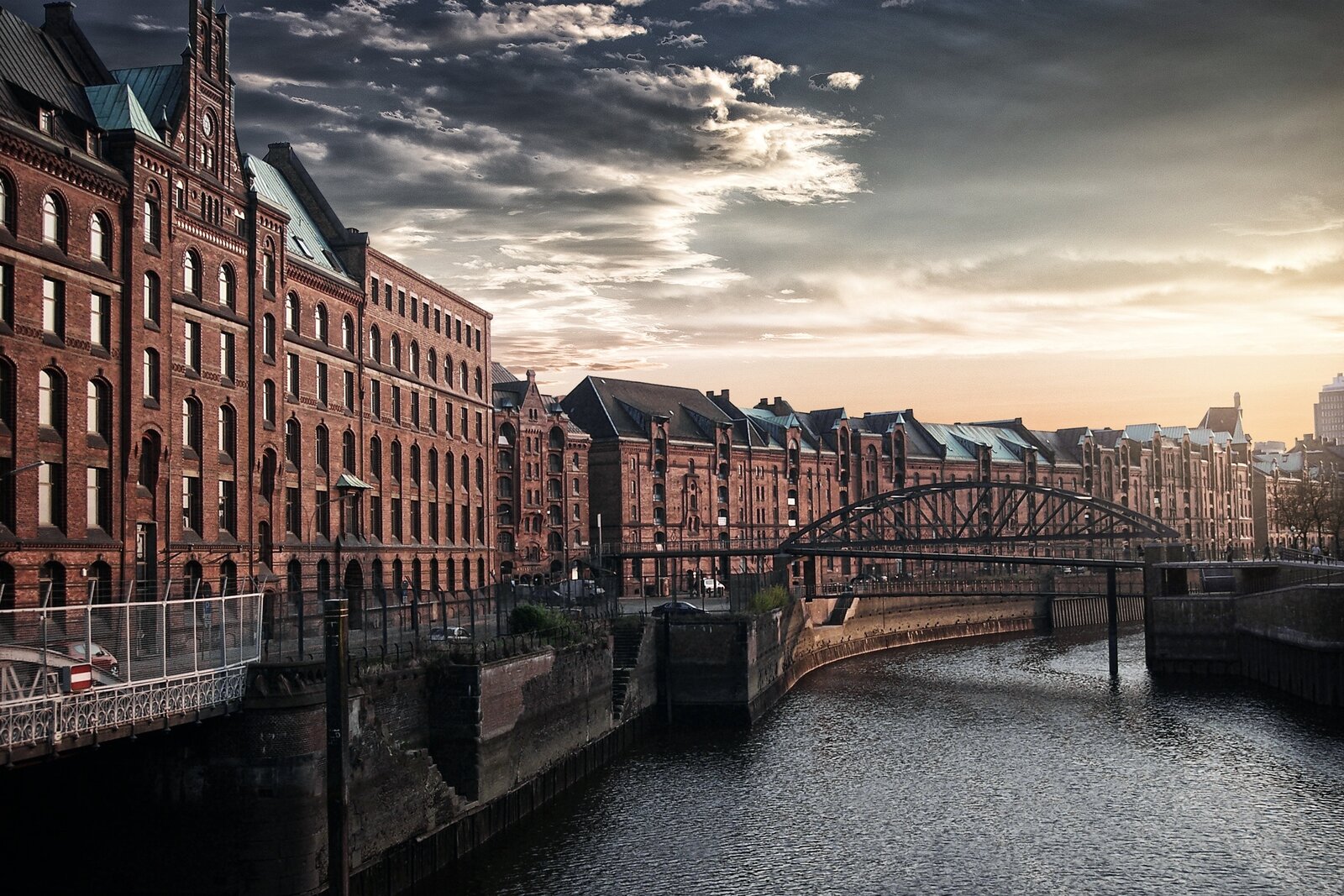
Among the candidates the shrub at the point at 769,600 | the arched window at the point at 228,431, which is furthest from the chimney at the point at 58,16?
the shrub at the point at 769,600

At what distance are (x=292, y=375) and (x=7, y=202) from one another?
20037 millimetres

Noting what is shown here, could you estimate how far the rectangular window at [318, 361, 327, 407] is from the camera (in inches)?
2456

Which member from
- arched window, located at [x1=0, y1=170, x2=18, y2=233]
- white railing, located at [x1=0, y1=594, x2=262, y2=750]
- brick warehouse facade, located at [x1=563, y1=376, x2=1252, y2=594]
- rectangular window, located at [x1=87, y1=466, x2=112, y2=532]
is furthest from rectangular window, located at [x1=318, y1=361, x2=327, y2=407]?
white railing, located at [x1=0, y1=594, x2=262, y2=750]

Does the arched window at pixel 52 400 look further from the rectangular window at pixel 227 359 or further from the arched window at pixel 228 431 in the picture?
the arched window at pixel 228 431

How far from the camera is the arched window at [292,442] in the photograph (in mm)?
59188

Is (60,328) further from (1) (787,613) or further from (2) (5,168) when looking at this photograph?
(1) (787,613)

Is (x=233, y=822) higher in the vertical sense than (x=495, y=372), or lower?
lower

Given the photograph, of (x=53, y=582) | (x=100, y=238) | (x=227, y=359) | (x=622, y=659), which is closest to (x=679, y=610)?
(x=622, y=659)

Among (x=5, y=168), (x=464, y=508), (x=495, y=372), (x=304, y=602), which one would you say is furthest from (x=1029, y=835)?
(x=495, y=372)

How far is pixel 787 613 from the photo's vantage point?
76.0 metres

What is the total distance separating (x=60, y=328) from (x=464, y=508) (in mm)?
39506

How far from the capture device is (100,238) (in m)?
44.6

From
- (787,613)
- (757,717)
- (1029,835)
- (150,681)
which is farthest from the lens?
(787,613)

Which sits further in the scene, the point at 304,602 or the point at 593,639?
the point at 593,639
